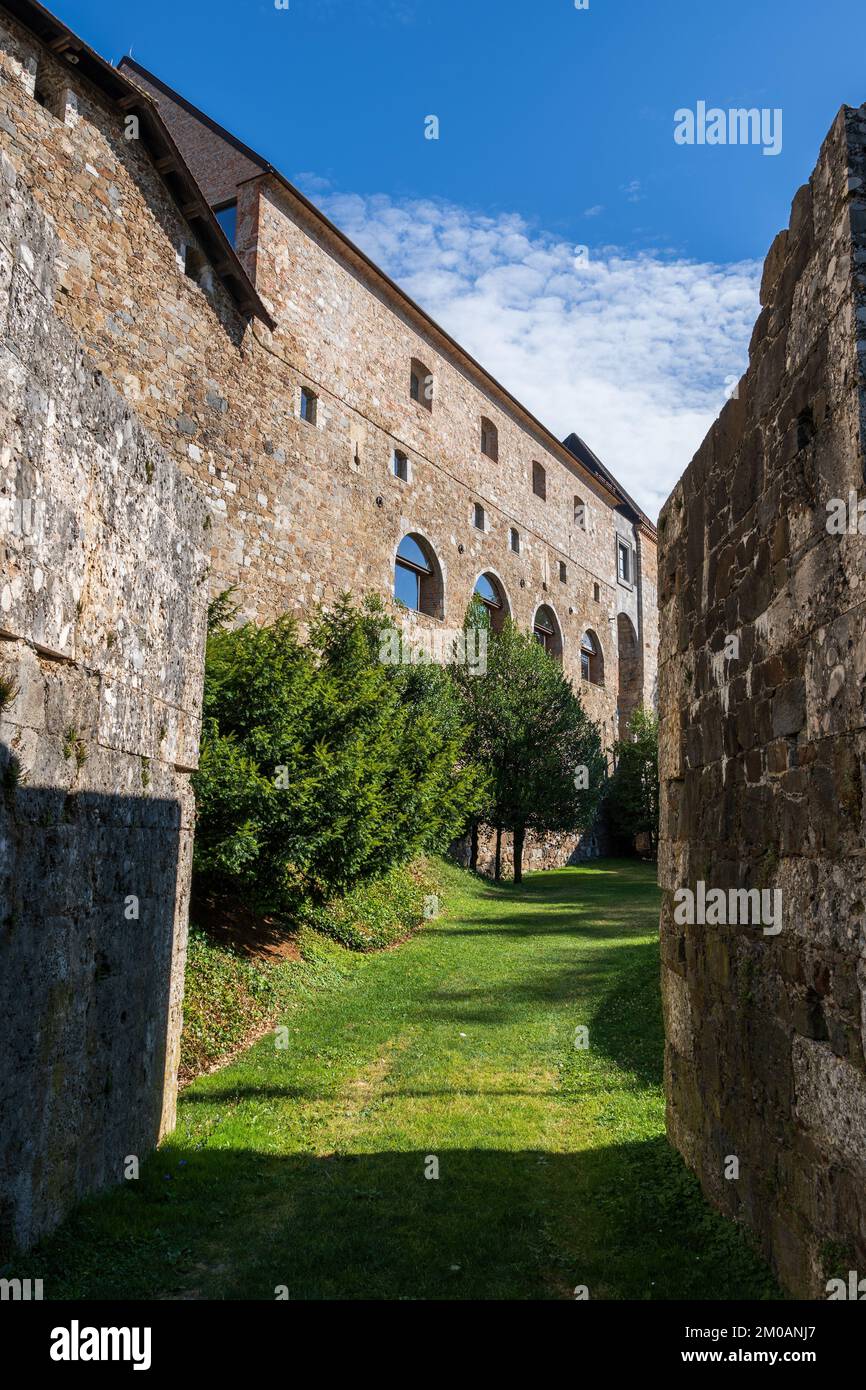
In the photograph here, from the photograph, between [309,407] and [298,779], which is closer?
[298,779]

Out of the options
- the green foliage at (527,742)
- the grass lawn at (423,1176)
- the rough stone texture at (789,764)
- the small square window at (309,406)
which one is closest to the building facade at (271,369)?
the small square window at (309,406)

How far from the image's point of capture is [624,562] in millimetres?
37250

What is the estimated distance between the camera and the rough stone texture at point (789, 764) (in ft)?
10.7

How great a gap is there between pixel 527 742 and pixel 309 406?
9.61 m

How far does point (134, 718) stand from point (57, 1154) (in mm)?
2186

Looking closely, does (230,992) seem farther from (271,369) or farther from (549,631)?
(549,631)

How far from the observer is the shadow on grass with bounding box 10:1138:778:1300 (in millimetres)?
3982

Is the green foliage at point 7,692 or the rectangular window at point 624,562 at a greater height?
the rectangular window at point 624,562

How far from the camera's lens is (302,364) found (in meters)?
19.3

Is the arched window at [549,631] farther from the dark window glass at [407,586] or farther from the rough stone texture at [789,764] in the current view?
the rough stone texture at [789,764]

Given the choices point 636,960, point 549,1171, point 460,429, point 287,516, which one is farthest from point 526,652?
point 549,1171

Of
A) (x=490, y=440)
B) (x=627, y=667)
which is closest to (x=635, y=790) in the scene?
(x=627, y=667)

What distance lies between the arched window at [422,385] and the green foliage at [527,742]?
660 centimetres
